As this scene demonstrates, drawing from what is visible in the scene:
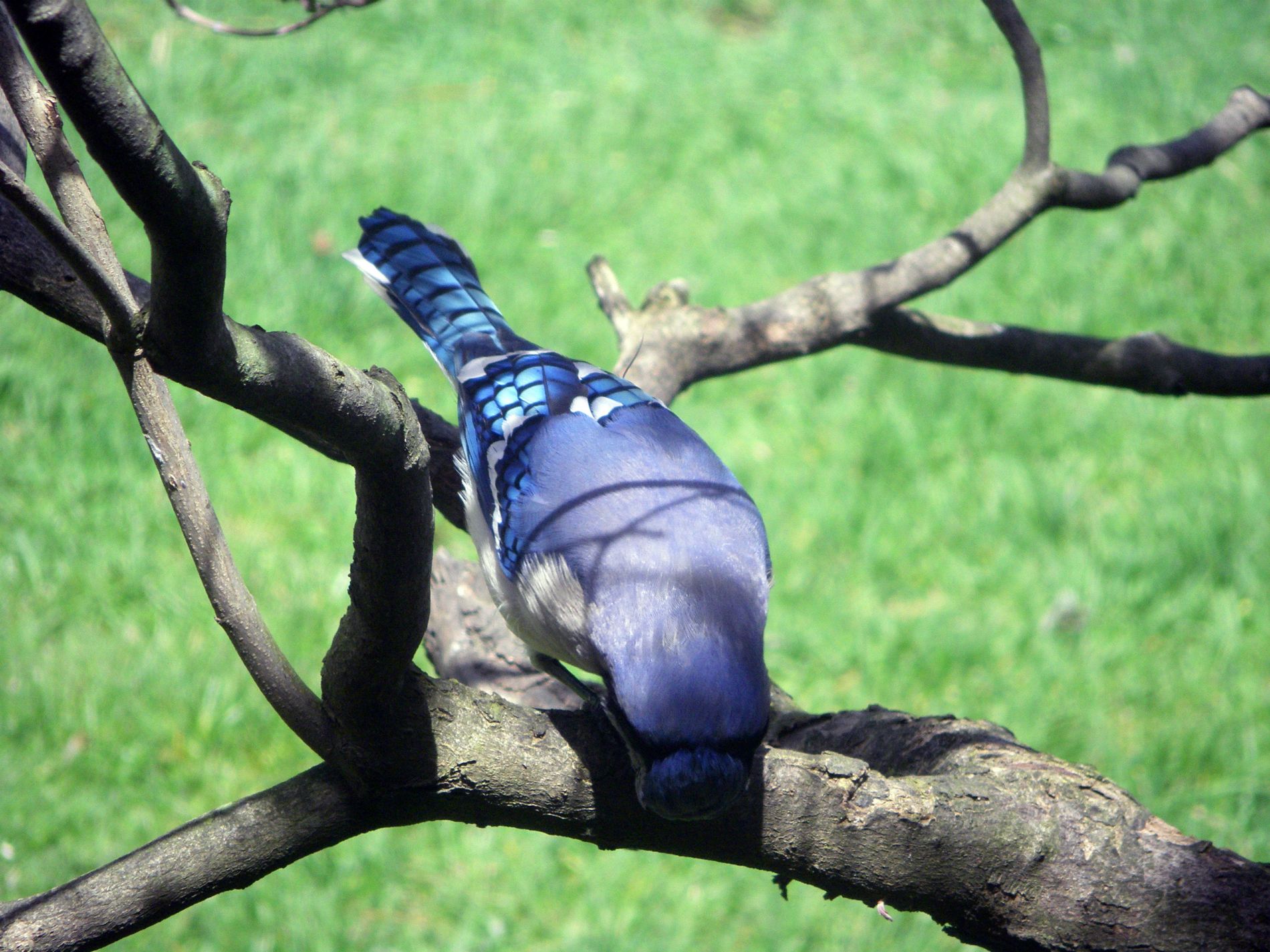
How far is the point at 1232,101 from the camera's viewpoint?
292cm

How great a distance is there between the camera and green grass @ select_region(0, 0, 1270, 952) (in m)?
3.33

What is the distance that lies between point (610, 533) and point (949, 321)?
1.30 metres

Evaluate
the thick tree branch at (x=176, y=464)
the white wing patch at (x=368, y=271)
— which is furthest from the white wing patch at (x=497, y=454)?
the thick tree branch at (x=176, y=464)

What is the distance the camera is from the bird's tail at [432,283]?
2.66m

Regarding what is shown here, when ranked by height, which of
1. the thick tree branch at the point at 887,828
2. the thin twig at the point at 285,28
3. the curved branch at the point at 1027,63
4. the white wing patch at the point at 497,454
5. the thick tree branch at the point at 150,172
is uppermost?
the thin twig at the point at 285,28

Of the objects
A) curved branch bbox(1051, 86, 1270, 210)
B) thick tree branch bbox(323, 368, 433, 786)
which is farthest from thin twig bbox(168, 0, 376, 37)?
curved branch bbox(1051, 86, 1270, 210)

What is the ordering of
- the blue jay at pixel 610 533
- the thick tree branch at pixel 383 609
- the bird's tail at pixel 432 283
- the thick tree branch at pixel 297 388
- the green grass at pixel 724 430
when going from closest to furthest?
the thick tree branch at pixel 297 388, the thick tree branch at pixel 383 609, the blue jay at pixel 610 533, the bird's tail at pixel 432 283, the green grass at pixel 724 430

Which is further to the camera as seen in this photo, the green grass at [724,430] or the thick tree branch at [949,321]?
the green grass at [724,430]

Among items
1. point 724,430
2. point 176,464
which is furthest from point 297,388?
point 724,430

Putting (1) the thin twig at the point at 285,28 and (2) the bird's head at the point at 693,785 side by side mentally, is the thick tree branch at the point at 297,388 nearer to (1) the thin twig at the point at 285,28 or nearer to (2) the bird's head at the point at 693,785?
(2) the bird's head at the point at 693,785

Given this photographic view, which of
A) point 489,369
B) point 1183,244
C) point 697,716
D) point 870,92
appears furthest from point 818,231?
point 697,716

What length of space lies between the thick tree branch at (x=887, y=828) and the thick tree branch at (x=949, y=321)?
118 centimetres

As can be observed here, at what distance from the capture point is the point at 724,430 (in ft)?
15.8

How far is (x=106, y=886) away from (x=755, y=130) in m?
5.54
